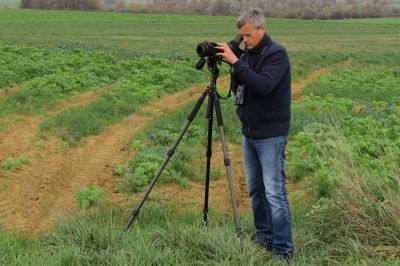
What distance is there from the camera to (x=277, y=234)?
514 centimetres

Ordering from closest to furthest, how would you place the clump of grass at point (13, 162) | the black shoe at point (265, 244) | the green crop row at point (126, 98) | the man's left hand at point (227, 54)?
the man's left hand at point (227, 54) → the black shoe at point (265, 244) → the clump of grass at point (13, 162) → the green crop row at point (126, 98)

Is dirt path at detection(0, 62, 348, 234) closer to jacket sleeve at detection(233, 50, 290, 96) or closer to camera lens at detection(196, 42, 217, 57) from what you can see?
camera lens at detection(196, 42, 217, 57)

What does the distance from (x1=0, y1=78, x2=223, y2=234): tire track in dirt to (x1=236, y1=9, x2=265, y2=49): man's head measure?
279cm

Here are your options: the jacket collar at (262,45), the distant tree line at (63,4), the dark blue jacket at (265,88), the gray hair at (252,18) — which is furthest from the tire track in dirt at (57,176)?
the distant tree line at (63,4)

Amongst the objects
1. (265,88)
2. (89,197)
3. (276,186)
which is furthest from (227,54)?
(89,197)

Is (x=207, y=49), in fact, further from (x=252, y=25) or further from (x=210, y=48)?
(x=252, y=25)

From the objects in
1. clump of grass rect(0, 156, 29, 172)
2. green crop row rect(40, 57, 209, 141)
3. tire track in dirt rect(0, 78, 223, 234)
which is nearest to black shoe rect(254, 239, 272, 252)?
tire track in dirt rect(0, 78, 223, 234)

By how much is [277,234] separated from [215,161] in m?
4.26

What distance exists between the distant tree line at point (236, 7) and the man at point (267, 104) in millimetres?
64403

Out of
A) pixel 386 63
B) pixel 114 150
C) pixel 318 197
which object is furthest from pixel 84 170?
pixel 386 63

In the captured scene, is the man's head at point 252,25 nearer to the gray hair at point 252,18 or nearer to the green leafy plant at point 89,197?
the gray hair at point 252,18

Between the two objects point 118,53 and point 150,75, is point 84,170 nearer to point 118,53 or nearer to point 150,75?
point 150,75

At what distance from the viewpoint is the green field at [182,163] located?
5.04 m

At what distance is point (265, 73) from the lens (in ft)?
16.0
